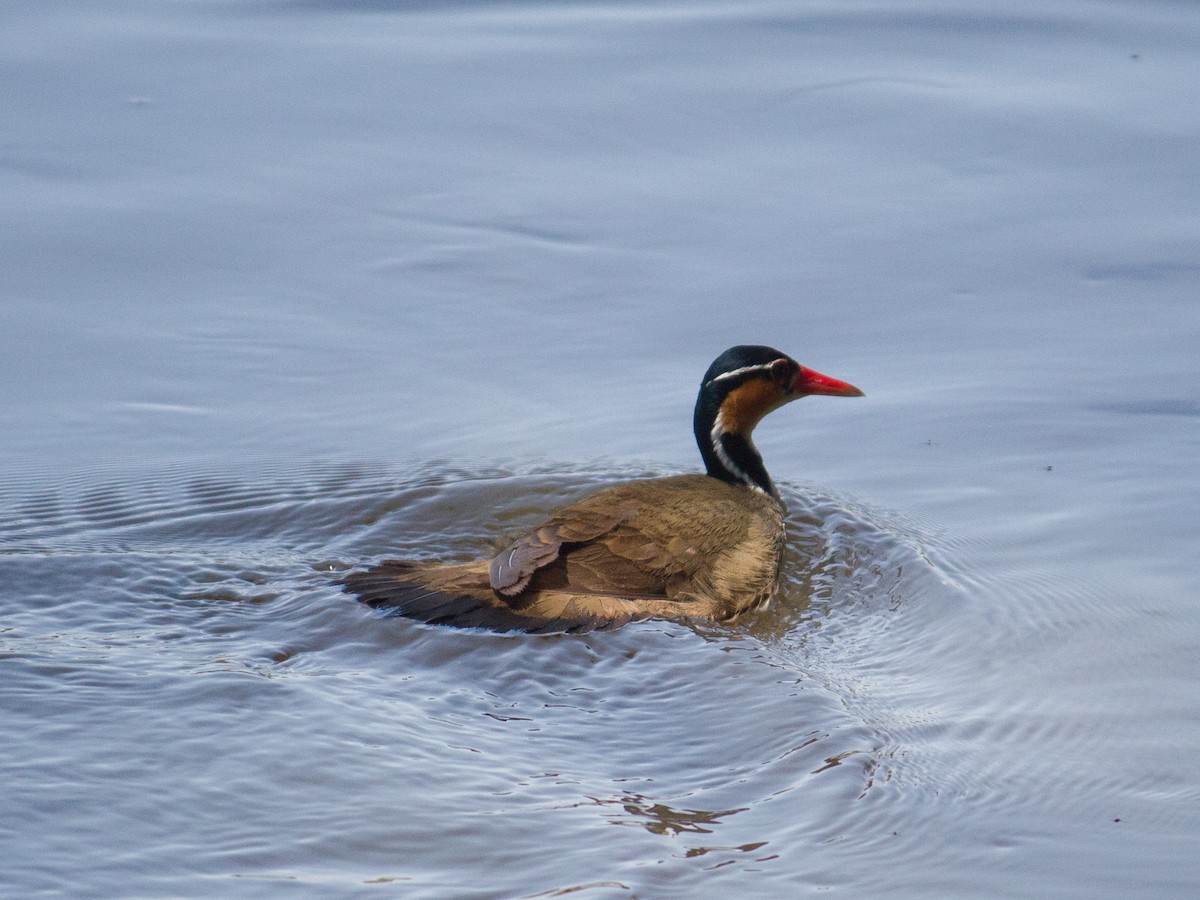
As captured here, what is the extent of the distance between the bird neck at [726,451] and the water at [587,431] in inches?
9.0

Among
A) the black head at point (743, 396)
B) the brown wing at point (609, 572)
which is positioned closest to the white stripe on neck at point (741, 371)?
the black head at point (743, 396)

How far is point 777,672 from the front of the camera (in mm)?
5750

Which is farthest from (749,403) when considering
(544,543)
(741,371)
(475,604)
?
(475,604)

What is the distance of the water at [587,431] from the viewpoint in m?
4.62

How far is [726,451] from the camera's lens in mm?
7500

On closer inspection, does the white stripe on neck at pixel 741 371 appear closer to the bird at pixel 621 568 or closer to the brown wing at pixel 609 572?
the bird at pixel 621 568

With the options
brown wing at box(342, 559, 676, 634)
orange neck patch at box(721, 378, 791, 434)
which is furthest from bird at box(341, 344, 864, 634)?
orange neck patch at box(721, 378, 791, 434)

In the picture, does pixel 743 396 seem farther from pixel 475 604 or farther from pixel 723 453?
pixel 475 604

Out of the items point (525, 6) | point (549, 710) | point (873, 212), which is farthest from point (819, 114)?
point (549, 710)

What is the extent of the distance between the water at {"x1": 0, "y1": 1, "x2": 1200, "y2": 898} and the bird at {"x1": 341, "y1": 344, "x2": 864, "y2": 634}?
0.16m

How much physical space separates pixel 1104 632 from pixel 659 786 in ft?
6.54

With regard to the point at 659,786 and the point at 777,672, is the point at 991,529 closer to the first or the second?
the point at 777,672

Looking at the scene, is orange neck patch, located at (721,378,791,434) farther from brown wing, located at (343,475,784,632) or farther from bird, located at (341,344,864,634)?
brown wing, located at (343,475,784,632)

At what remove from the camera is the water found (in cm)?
462
